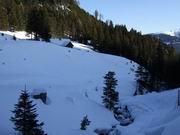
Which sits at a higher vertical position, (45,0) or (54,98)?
(45,0)

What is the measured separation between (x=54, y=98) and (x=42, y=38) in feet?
174

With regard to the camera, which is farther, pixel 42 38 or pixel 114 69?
pixel 42 38

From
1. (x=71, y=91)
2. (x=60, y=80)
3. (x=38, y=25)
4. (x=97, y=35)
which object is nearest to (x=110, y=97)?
(x=71, y=91)

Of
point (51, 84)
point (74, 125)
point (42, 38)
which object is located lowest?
point (74, 125)

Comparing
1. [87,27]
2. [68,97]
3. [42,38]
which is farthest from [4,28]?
[68,97]

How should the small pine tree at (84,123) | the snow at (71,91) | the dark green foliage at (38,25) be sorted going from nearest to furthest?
the snow at (71,91) → the small pine tree at (84,123) → the dark green foliage at (38,25)

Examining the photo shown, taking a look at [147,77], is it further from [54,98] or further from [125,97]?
[54,98]

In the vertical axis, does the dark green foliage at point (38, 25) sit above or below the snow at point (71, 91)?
above

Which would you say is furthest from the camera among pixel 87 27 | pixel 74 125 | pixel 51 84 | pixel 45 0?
pixel 45 0

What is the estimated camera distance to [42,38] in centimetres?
10650

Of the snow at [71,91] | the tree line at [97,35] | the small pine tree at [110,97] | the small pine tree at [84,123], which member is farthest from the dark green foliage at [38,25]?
the small pine tree at [84,123]

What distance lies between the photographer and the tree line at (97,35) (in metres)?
98.8

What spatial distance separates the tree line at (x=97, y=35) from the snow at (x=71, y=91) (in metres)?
10.9

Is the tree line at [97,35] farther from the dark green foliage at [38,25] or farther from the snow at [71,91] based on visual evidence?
the snow at [71,91]
